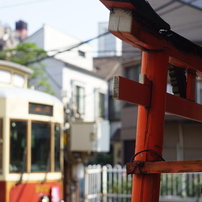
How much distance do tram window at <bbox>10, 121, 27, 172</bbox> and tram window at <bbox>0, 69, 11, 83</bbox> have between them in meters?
1.04

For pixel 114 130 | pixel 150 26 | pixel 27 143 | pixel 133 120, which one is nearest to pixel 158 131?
pixel 150 26

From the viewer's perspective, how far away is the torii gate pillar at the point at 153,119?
2965 millimetres

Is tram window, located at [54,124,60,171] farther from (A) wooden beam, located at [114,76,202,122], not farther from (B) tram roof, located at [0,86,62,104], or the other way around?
(A) wooden beam, located at [114,76,202,122]

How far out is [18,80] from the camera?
961 centimetres

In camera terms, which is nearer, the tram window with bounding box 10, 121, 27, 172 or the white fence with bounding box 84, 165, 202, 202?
the tram window with bounding box 10, 121, 27, 172

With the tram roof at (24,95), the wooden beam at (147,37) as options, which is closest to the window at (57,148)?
the tram roof at (24,95)

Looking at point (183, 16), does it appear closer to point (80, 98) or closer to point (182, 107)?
point (182, 107)

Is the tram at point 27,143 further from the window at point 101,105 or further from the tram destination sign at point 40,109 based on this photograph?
the window at point 101,105

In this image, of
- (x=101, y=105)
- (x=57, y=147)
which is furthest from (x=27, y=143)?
(x=101, y=105)

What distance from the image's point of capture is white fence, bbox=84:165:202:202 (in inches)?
494

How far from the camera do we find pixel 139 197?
2.96 m

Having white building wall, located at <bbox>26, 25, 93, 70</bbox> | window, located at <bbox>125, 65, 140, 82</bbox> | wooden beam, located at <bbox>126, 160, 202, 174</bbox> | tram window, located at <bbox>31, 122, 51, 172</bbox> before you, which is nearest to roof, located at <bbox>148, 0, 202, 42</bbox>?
wooden beam, located at <bbox>126, 160, 202, 174</bbox>

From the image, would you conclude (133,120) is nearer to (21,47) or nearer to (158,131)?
(21,47)

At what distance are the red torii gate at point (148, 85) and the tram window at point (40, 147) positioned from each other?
227 inches
